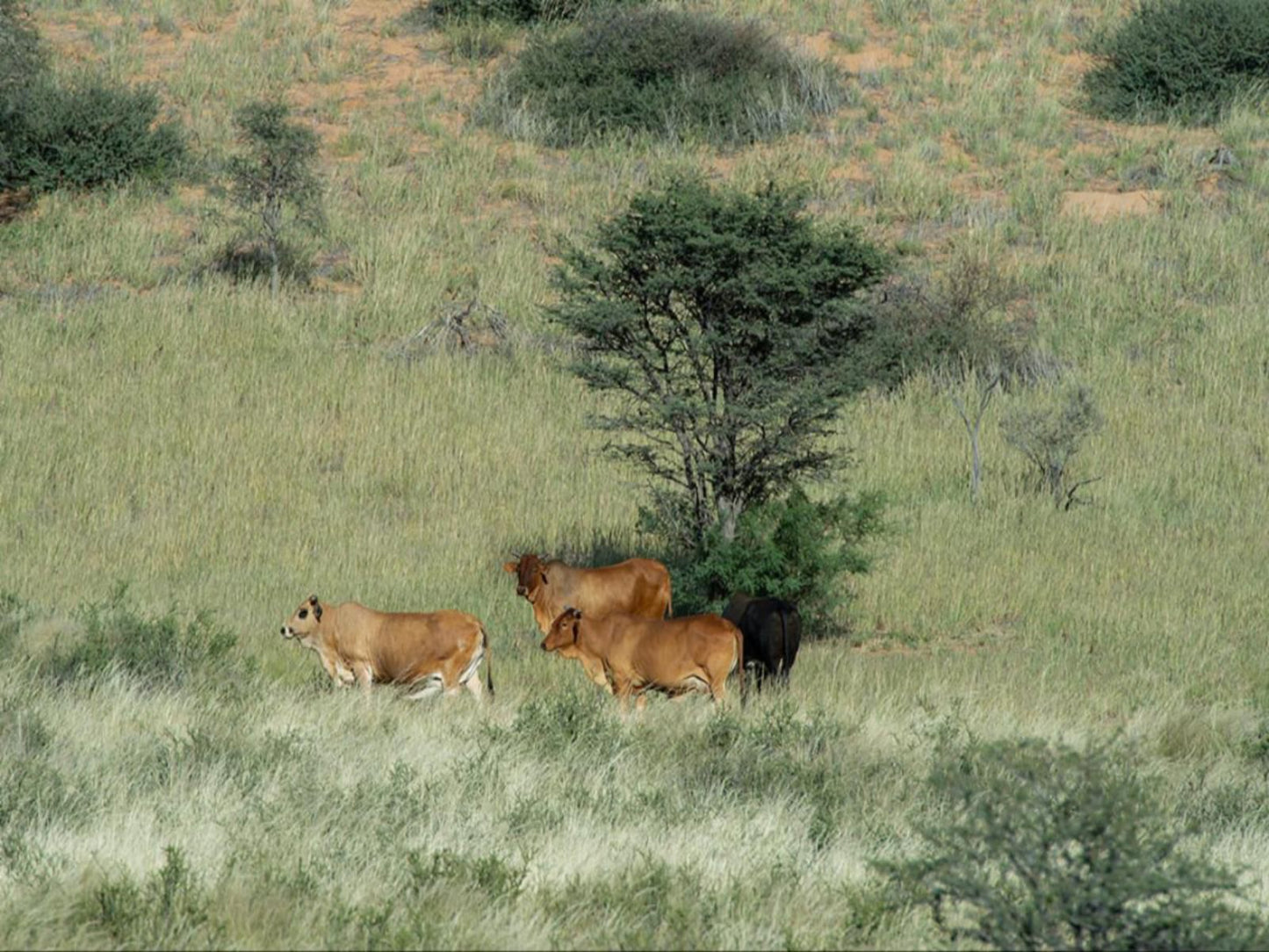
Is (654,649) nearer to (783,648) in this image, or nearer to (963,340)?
(783,648)

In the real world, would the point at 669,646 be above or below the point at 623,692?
above

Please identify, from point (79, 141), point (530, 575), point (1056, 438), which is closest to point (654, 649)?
point (530, 575)

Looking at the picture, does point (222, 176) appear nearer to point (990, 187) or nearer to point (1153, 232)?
point (990, 187)

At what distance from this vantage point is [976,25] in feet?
131

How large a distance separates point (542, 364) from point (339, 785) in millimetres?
15457

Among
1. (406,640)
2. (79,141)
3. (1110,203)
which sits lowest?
(1110,203)

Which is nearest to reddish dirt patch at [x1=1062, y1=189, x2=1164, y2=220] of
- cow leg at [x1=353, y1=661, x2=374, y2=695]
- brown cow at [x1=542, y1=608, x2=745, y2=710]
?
brown cow at [x1=542, y1=608, x2=745, y2=710]

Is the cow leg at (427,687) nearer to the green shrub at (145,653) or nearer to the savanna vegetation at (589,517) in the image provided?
the savanna vegetation at (589,517)

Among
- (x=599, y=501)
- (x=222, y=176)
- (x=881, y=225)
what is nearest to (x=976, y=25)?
(x=881, y=225)

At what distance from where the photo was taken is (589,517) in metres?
19.8

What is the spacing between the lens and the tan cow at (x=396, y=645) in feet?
42.1

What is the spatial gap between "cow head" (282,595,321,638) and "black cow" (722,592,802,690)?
3.04 m

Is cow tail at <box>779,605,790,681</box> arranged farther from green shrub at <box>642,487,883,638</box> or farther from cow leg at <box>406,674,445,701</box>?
cow leg at <box>406,674,445,701</box>

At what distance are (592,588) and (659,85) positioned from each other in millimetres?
22344
